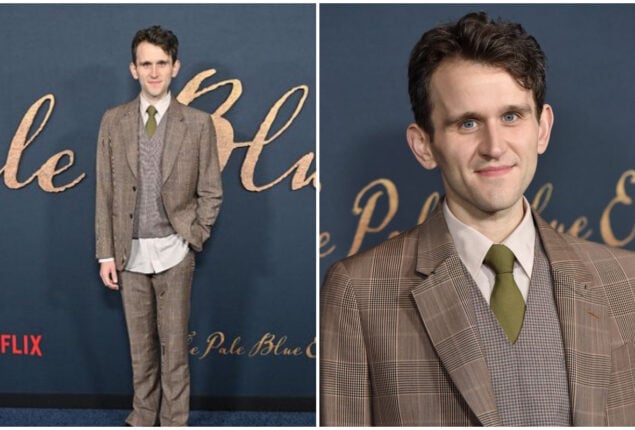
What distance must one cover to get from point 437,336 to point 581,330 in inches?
11.6

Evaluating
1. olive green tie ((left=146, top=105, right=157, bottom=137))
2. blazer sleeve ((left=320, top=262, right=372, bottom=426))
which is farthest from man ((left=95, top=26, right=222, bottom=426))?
blazer sleeve ((left=320, top=262, right=372, bottom=426))

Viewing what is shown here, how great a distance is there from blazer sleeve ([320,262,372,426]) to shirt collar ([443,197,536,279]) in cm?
25

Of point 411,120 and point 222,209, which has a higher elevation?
point 411,120

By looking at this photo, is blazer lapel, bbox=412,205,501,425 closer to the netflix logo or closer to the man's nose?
the man's nose

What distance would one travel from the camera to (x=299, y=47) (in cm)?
347

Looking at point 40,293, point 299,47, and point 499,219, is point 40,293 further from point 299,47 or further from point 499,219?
point 499,219

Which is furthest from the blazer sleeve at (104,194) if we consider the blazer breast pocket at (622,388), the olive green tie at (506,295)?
the blazer breast pocket at (622,388)

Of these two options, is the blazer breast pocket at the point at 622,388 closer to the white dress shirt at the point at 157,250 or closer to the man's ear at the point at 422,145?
the man's ear at the point at 422,145

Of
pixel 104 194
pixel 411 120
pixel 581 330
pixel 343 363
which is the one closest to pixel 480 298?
pixel 581 330

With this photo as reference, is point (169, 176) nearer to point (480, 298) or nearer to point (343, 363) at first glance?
point (343, 363)

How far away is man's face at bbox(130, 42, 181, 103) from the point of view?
10.1 feet

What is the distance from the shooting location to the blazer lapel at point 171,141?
309 centimetres

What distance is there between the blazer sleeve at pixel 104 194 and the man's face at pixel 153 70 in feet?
0.65

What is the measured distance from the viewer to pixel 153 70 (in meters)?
3.10
